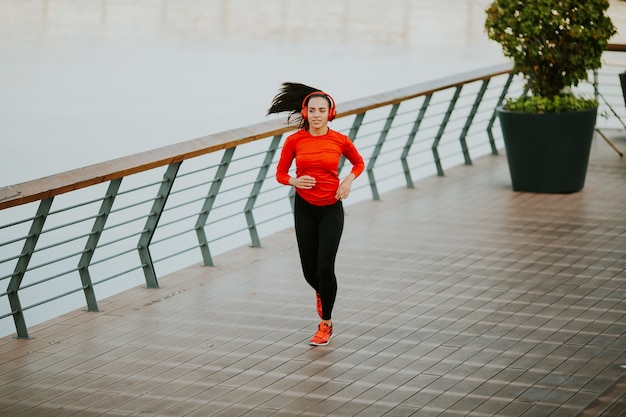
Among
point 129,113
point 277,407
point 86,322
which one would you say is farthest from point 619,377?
point 129,113

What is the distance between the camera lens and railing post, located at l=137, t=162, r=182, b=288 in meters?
9.28

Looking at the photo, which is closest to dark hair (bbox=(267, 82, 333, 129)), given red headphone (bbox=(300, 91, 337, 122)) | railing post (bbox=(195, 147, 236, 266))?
red headphone (bbox=(300, 91, 337, 122))

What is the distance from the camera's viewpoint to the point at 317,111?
7.58 m

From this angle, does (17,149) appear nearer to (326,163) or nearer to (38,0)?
(326,163)

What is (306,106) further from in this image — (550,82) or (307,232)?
(550,82)

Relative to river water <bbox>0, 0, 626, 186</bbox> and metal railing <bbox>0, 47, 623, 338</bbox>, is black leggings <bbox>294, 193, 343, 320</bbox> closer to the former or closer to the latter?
metal railing <bbox>0, 47, 623, 338</bbox>

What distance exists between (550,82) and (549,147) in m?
0.79

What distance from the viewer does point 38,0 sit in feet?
141

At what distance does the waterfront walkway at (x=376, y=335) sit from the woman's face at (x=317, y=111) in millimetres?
1594

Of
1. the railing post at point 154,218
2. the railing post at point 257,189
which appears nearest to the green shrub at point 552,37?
the railing post at point 257,189

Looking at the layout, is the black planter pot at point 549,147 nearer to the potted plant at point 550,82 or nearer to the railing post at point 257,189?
the potted plant at point 550,82

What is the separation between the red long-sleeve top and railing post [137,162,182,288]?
171 centimetres

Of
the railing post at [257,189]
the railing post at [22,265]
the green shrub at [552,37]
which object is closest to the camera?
the railing post at [22,265]

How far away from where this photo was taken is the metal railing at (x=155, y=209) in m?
8.18
